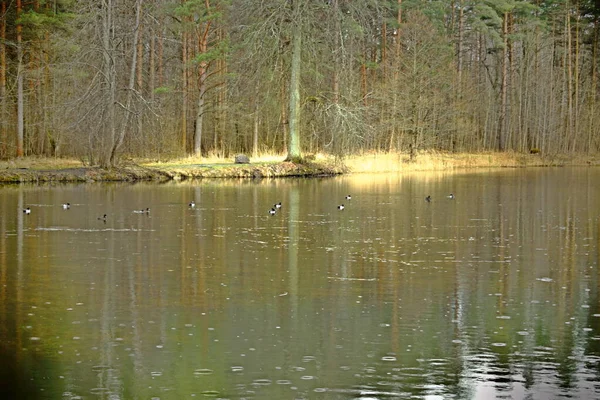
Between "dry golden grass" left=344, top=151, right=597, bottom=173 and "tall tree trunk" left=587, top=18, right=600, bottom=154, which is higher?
"tall tree trunk" left=587, top=18, right=600, bottom=154

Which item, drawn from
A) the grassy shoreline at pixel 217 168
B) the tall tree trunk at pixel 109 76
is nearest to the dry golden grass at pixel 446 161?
the grassy shoreline at pixel 217 168

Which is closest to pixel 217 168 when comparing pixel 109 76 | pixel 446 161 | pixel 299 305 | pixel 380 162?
pixel 109 76

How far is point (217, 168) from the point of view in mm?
45906

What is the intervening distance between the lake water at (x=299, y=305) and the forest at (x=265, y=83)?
57.9 feet

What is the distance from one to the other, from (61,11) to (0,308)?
38322 millimetres

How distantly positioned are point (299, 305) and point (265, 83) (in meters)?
38.1

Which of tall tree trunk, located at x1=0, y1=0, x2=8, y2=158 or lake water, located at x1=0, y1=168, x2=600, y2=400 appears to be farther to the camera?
tall tree trunk, located at x1=0, y1=0, x2=8, y2=158

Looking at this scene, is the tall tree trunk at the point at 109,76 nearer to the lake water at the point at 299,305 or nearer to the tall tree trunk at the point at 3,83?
the tall tree trunk at the point at 3,83

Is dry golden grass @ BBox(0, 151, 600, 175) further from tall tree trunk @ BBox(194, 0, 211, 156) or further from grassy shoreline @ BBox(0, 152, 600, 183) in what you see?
tall tree trunk @ BBox(194, 0, 211, 156)

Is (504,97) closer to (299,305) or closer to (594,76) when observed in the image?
(594,76)

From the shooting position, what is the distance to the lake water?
9359 millimetres

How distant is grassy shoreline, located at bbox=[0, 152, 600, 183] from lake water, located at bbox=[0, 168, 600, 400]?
1348 centimetres

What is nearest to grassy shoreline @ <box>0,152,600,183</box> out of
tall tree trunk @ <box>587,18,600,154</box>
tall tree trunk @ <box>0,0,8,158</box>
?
tall tree trunk @ <box>0,0,8,158</box>

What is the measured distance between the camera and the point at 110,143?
41.6m
